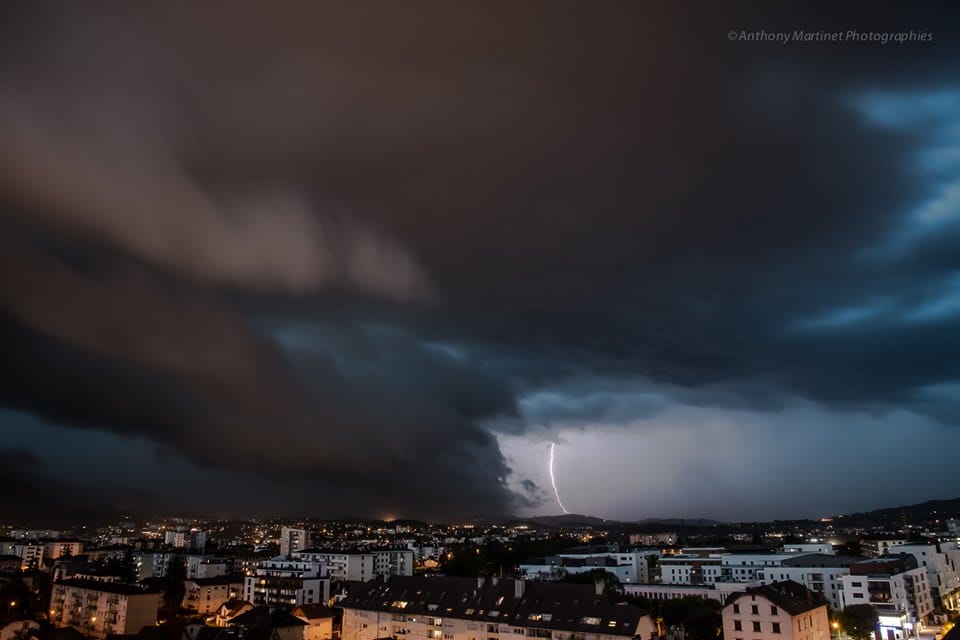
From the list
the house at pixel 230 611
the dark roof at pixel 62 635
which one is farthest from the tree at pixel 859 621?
the dark roof at pixel 62 635

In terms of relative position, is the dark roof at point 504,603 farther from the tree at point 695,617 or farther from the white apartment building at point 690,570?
the white apartment building at point 690,570

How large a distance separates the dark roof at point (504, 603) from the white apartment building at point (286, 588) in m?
30.3

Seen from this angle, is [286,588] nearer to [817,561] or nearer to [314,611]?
[314,611]

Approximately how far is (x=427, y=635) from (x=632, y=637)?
26407mm

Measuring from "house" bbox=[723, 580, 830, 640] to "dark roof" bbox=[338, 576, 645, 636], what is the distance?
9.17 metres

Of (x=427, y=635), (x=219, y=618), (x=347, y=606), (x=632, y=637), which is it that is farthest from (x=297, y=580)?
(x=632, y=637)

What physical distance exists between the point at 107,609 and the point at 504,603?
69.2 m

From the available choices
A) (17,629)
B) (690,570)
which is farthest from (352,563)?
(690,570)

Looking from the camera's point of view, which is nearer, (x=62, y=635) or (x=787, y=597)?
(x=787, y=597)

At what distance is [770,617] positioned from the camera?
62719mm

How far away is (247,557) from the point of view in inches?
7407

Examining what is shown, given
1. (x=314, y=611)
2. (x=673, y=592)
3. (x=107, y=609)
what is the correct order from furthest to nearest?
(x=673, y=592)
(x=107, y=609)
(x=314, y=611)

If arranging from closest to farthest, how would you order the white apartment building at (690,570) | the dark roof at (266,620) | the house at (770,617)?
the house at (770,617), the dark roof at (266,620), the white apartment building at (690,570)

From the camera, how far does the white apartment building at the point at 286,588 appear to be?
113625 millimetres
